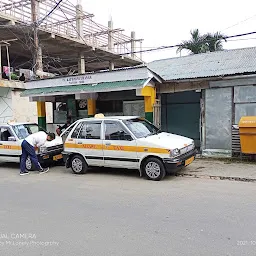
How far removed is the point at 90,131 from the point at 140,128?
1488 mm

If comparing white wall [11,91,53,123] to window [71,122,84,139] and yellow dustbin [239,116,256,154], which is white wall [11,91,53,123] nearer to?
window [71,122,84,139]

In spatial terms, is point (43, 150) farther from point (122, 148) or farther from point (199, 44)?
point (199, 44)

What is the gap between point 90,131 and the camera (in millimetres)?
8305

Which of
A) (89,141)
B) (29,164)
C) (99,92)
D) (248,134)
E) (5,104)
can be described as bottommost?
(29,164)

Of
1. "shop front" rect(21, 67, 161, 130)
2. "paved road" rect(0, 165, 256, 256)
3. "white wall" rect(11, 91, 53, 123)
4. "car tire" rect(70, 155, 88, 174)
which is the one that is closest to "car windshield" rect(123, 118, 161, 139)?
"paved road" rect(0, 165, 256, 256)

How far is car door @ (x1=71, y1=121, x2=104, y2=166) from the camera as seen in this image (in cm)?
805

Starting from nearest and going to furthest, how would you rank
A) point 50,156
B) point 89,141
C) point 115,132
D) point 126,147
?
point 126,147 < point 115,132 < point 89,141 < point 50,156

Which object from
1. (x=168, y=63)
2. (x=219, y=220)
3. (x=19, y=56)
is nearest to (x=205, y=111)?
(x=168, y=63)

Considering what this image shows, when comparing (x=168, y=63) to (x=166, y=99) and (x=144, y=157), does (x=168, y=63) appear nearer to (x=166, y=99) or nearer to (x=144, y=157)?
(x=166, y=99)

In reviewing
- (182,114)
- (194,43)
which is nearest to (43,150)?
(182,114)

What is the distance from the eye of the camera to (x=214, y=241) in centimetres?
364

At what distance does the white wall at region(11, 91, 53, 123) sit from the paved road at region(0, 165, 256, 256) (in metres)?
→ 12.8

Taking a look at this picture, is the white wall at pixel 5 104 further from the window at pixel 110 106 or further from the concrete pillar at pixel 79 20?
the concrete pillar at pixel 79 20

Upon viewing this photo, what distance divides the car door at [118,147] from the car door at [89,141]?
207mm
